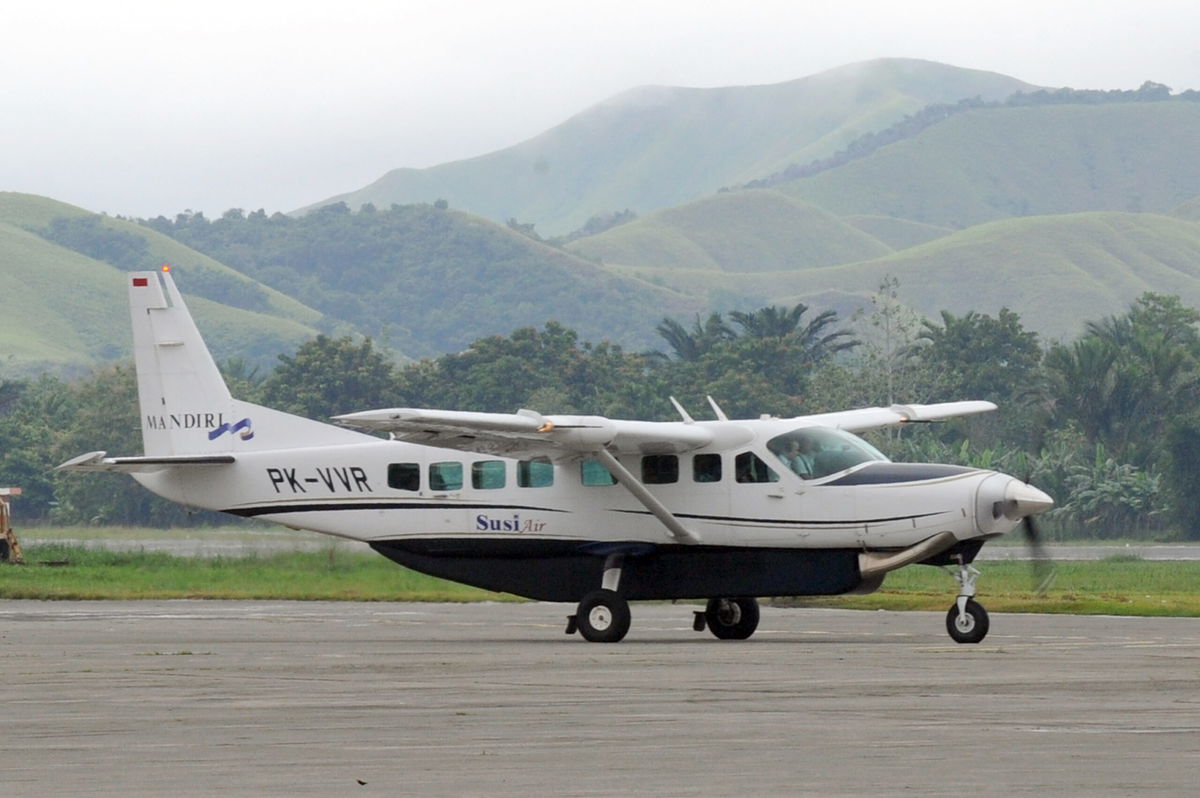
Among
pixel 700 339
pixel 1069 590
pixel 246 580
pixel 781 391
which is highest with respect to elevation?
pixel 700 339

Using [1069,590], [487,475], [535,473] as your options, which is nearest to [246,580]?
[1069,590]

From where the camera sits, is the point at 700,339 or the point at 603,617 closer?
the point at 603,617

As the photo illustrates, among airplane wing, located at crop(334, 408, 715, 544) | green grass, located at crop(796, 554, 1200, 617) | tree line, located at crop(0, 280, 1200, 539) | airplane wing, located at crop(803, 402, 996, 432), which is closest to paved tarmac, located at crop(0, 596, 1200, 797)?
airplane wing, located at crop(334, 408, 715, 544)

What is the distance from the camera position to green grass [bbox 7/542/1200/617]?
3241 cm

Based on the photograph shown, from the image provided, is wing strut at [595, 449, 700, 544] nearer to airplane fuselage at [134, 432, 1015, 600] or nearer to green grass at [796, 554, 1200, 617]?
airplane fuselage at [134, 432, 1015, 600]

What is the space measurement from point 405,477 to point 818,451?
521cm

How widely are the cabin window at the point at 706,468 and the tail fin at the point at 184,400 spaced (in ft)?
16.1

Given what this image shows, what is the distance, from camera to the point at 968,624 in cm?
2166

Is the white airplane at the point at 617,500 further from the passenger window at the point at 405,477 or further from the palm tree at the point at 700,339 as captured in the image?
the palm tree at the point at 700,339

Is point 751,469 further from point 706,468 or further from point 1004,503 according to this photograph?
point 1004,503

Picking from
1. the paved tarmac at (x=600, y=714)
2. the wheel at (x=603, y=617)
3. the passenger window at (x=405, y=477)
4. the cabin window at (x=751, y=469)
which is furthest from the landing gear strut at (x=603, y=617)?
the passenger window at (x=405, y=477)

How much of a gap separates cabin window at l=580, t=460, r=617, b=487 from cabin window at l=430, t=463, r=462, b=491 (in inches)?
65.0

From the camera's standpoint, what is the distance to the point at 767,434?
23141 mm

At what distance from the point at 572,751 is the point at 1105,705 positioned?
175 inches
